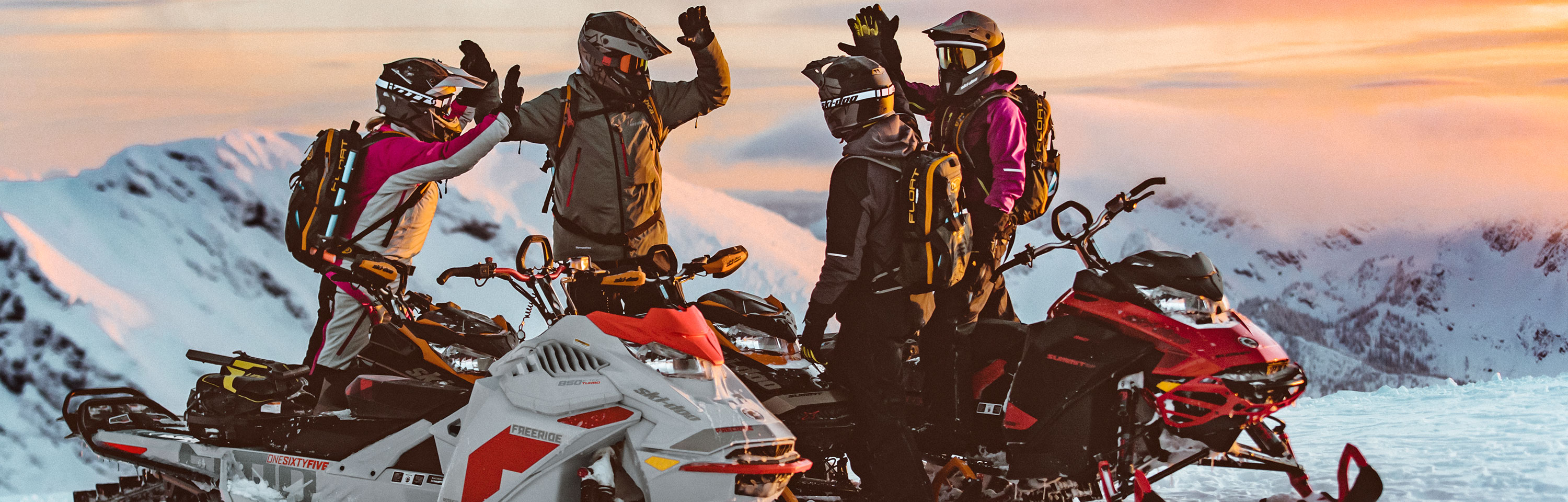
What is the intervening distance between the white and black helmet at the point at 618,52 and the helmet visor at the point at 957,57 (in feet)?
4.46

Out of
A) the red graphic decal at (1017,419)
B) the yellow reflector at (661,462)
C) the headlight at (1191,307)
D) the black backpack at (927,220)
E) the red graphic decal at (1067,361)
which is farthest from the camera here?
the black backpack at (927,220)

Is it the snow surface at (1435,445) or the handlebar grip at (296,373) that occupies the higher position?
the handlebar grip at (296,373)

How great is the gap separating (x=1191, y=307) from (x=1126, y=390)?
38 cm

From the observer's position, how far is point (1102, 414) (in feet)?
14.9

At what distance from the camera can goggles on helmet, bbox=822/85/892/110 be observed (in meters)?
5.05

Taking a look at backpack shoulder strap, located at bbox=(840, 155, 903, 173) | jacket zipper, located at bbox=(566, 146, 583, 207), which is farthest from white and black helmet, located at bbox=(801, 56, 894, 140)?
jacket zipper, located at bbox=(566, 146, 583, 207)

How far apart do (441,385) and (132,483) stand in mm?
1904

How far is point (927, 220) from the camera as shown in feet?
16.3

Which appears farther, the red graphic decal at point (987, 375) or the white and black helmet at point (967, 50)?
the white and black helmet at point (967, 50)

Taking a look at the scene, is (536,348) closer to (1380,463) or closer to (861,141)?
(861,141)

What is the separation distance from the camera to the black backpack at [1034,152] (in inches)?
234

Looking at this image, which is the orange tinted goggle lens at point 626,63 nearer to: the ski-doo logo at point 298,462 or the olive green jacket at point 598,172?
the olive green jacket at point 598,172

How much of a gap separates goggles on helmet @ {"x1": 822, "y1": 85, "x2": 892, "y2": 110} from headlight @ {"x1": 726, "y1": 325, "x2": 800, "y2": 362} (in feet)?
3.32

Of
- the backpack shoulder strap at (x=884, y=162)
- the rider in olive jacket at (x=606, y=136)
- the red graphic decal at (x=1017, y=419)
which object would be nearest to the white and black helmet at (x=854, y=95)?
the backpack shoulder strap at (x=884, y=162)
